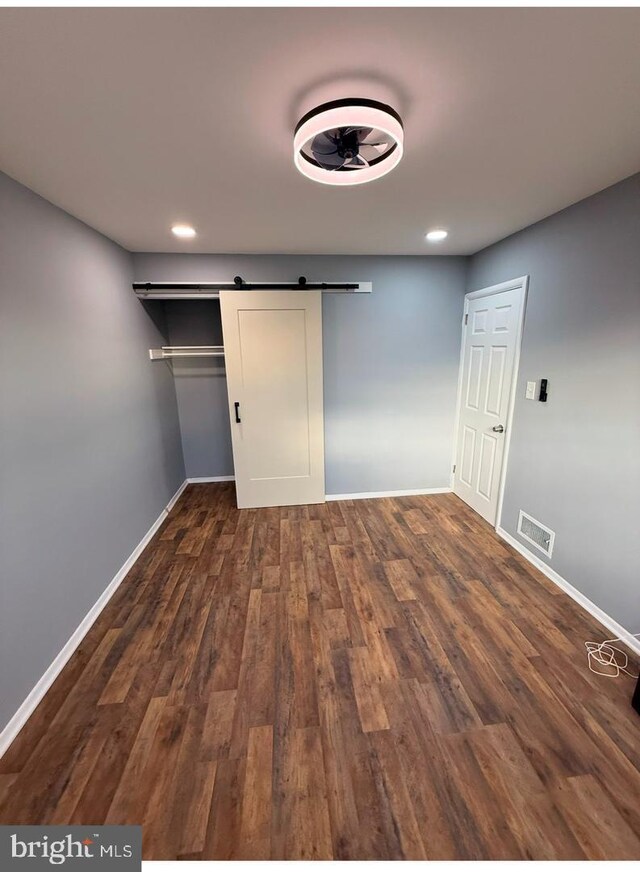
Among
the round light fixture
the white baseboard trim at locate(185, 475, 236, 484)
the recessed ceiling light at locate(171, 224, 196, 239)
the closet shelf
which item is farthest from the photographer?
the white baseboard trim at locate(185, 475, 236, 484)

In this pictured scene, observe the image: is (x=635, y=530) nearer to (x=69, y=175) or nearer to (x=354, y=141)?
(x=354, y=141)

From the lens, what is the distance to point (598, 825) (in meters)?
1.08

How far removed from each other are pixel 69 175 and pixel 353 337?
2229 millimetres

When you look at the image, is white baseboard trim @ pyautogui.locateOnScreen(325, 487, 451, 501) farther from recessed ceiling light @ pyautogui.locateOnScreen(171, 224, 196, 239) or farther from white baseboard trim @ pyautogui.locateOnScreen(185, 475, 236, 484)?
recessed ceiling light @ pyautogui.locateOnScreen(171, 224, 196, 239)

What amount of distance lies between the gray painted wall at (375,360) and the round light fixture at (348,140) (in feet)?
5.32

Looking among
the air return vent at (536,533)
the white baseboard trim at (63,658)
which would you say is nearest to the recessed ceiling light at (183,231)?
the white baseboard trim at (63,658)

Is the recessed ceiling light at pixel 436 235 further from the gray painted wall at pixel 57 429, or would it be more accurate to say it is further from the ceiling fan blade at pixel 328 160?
the gray painted wall at pixel 57 429

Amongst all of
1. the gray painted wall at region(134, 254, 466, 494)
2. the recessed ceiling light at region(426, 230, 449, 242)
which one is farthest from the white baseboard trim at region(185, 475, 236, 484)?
the recessed ceiling light at region(426, 230, 449, 242)

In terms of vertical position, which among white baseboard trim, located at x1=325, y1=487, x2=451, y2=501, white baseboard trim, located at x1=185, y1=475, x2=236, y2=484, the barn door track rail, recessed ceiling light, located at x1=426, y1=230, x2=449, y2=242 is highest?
recessed ceiling light, located at x1=426, y1=230, x2=449, y2=242

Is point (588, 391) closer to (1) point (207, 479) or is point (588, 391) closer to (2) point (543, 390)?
(2) point (543, 390)

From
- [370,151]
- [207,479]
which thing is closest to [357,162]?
[370,151]

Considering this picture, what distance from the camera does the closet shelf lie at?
3.21 m

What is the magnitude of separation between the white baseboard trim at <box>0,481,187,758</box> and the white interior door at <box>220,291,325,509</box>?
45.7 inches

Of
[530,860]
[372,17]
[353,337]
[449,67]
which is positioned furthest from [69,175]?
[530,860]
